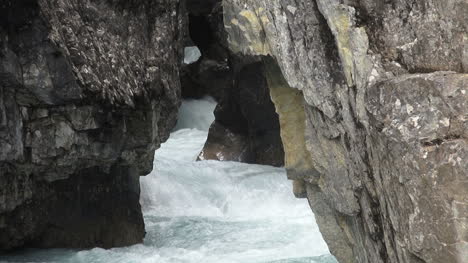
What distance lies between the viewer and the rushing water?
13156 mm

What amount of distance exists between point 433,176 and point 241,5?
227 inches

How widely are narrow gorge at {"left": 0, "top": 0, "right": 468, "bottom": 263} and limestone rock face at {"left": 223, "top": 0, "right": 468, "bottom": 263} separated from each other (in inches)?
0.6

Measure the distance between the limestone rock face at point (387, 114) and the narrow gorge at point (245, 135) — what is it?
15mm

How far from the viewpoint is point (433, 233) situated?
491 centimetres

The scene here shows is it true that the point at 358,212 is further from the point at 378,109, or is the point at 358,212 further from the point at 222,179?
the point at 222,179

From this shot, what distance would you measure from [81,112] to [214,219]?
230 inches

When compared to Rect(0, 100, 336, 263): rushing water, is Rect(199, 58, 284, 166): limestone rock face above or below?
above

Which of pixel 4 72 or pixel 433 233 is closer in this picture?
pixel 433 233

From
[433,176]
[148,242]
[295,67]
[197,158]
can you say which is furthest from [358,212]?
[197,158]

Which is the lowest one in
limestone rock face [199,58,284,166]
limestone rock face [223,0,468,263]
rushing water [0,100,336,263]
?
rushing water [0,100,336,263]

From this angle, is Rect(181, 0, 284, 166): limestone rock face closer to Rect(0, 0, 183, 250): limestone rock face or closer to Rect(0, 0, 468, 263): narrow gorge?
Rect(0, 0, 468, 263): narrow gorge

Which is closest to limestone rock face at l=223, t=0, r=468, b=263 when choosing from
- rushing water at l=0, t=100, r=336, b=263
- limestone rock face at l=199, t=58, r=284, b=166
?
rushing water at l=0, t=100, r=336, b=263

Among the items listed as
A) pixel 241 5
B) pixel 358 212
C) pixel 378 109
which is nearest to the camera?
pixel 378 109

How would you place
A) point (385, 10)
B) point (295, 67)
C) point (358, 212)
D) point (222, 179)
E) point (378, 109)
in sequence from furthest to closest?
point (222, 179), point (295, 67), point (358, 212), point (385, 10), point (378, 109)
